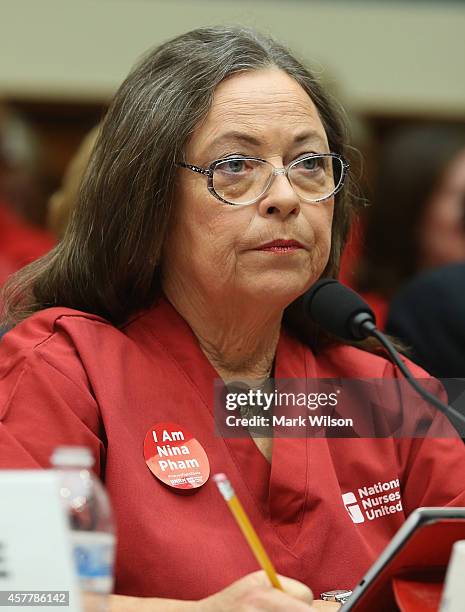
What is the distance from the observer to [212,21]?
481cm

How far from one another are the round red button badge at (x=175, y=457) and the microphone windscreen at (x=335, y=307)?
0.92ft

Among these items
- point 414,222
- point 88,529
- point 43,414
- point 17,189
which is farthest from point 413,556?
point 17,189

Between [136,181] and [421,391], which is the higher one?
[136,181]

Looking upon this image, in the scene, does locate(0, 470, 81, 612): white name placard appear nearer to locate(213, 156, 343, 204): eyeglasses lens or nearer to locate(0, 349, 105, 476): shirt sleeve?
locate(0, 349, 105, 476): shirt sleeve

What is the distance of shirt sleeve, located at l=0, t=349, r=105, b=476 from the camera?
5.49ft

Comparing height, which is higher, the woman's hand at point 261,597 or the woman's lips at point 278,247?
the woman's lips at point 278,247

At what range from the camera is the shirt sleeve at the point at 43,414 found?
1.67 metres

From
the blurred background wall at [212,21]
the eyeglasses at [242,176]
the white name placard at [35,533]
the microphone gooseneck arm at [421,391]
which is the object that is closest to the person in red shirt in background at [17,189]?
the blurred background wall at [212,21]

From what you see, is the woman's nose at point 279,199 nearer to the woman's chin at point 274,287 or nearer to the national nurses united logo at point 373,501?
the woman's chin at point 274,287

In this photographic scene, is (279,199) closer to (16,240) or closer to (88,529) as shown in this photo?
(88,529)

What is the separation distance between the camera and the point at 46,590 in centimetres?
127

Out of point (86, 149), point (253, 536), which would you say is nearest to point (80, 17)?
point (86, 149)

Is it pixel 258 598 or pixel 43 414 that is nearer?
pixel 258 598

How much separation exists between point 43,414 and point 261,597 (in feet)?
1.63
